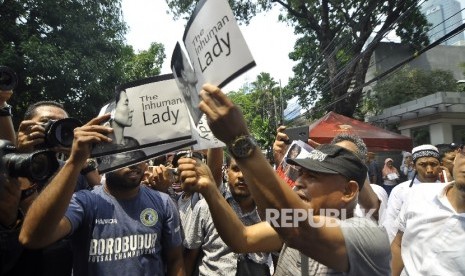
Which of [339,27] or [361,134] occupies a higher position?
[339,27]

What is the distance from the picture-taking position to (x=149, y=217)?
8.46ft

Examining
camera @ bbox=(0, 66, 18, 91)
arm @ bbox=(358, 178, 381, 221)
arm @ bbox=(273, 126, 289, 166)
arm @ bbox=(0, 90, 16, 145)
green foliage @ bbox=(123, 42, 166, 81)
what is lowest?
arm @ bbox=(358, 178, 381, 221)

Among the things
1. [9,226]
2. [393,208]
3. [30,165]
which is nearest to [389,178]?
[393,208]

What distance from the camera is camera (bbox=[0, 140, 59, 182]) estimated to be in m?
1.52

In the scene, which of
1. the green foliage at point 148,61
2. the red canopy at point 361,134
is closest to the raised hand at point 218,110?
the red canopy at point 361,134

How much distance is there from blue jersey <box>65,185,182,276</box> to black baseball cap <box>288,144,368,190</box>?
1.01m

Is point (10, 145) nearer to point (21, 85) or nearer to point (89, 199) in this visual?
point (89, 199)

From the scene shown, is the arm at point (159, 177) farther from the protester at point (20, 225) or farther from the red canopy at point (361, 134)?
the red canopy at point (361, 134)

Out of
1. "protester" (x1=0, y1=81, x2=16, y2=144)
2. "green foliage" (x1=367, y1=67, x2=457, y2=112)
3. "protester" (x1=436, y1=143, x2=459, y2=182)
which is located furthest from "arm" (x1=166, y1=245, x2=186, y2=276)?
"green foliage" (x1=367, y1=67, x2=457, y2=112)

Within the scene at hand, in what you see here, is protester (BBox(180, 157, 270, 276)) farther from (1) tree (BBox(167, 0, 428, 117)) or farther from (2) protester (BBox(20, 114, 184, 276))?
(1) tree (BBox(167, 0, 428, 117))

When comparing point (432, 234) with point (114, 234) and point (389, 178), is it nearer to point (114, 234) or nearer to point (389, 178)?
point (114, 234)

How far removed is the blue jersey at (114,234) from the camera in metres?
2.35

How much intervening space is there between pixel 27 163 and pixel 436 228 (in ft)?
7.45

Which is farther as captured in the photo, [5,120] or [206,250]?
[206,250]
